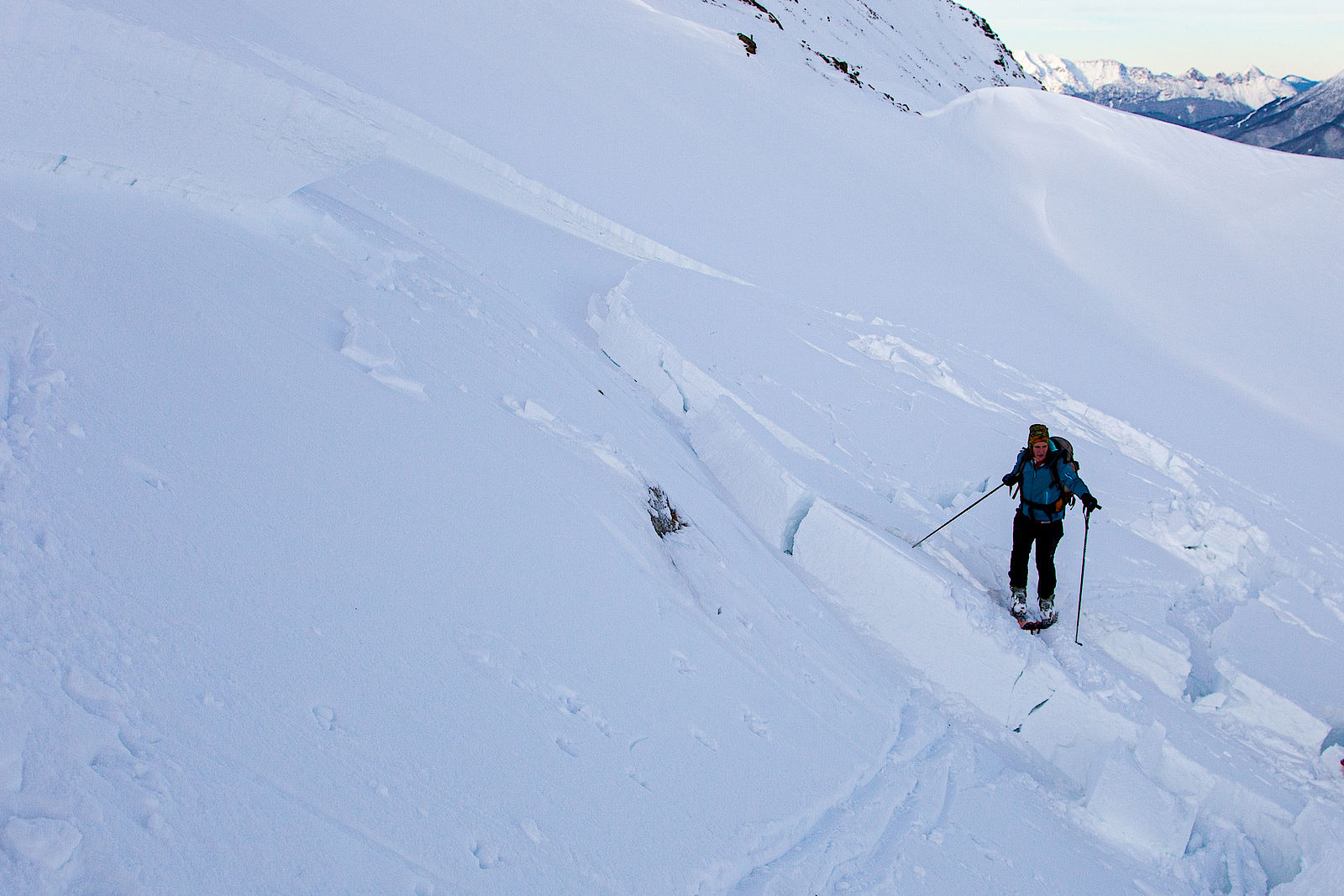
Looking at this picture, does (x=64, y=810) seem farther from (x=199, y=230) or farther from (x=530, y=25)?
(x=530, y=25)

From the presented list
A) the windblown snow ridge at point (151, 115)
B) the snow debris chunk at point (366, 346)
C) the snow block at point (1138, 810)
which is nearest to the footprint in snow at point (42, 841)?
the snow debris chunk at point (366, 346)

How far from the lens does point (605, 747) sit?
110 inches

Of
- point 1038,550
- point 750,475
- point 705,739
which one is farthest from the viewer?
point 750,475

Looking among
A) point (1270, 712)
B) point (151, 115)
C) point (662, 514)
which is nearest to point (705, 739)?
point (662, 514)

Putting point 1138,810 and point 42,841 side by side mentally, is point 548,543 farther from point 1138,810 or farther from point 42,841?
point 1138,810

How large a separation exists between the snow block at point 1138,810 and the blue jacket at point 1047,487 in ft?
5.26

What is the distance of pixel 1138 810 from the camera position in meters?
4.03

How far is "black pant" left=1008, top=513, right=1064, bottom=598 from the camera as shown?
5277 mm

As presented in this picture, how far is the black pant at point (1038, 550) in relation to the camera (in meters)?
5.28

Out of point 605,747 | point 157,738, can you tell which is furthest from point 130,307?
point 605,747

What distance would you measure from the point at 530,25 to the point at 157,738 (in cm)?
1646

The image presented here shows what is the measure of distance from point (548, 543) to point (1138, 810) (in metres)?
Answer: 3.19

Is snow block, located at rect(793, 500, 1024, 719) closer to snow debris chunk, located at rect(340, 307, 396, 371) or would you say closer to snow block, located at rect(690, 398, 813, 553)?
snow block, located at rect(690, 398, 813, 553)

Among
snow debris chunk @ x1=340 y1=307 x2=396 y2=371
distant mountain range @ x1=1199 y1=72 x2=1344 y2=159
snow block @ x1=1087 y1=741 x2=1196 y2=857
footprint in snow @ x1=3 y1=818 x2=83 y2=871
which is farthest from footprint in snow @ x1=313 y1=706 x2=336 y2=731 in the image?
distant mountain range @ x1=1199 y1=72 x2=1344 y2=159
